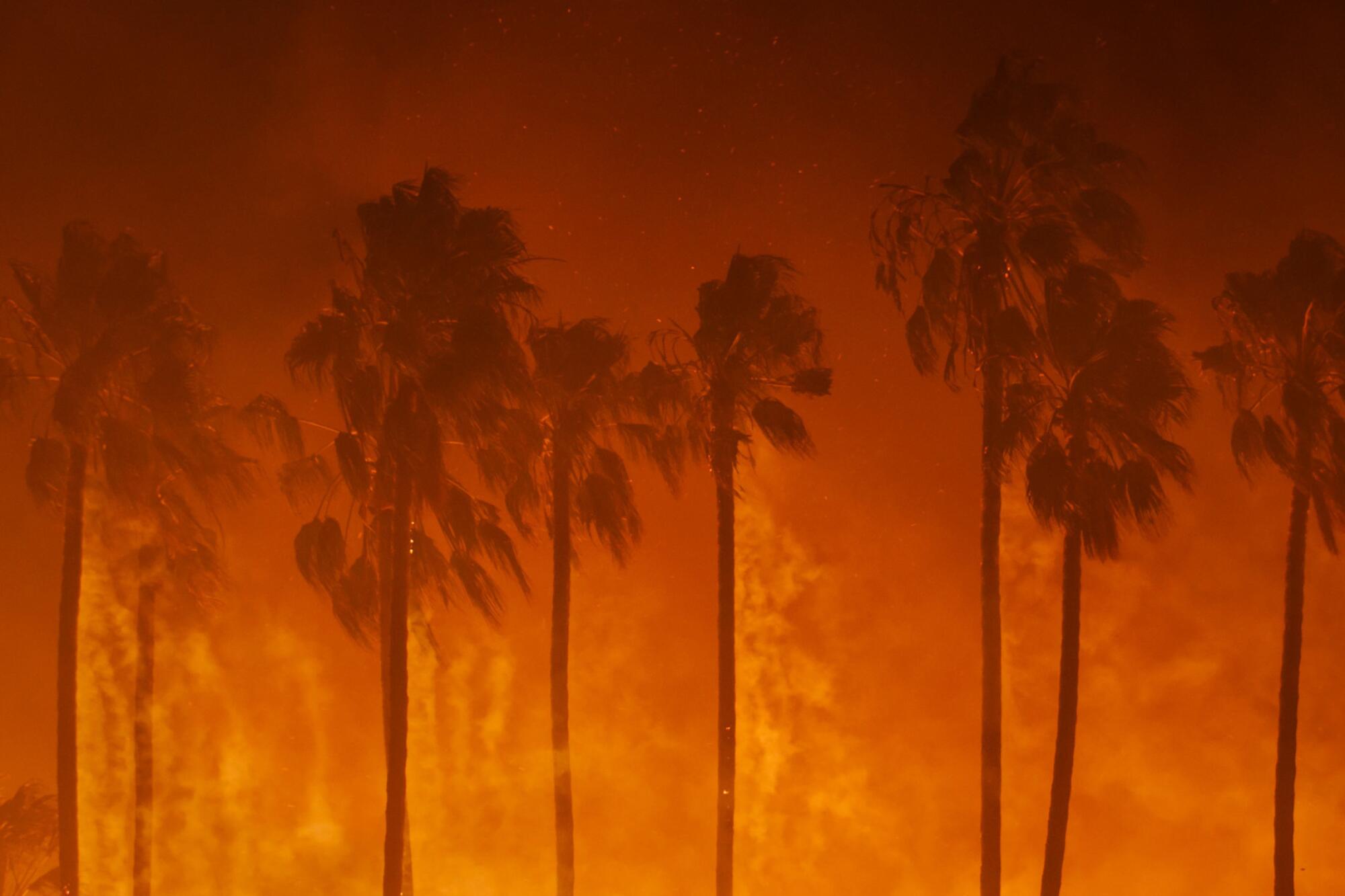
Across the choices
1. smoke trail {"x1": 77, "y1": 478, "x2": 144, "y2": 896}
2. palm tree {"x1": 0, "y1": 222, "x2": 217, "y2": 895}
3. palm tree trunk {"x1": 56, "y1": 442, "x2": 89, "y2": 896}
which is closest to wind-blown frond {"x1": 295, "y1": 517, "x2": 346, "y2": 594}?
palm tree {"x1": 0, "y1": 222, "x2": 217, "y2": 895}

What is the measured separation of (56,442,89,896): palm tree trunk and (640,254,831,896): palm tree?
24.4 ft

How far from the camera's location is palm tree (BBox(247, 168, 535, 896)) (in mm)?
12703

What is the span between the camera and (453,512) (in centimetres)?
1321

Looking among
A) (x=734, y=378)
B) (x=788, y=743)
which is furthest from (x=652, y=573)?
(x=734, y=378)

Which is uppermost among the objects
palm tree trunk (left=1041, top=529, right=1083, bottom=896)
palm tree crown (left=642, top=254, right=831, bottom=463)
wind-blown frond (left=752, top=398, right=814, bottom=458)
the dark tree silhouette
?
palm tree crown (left=642, top=254, right=831, bottom=463)

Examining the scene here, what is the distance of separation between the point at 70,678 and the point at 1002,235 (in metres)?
12.5

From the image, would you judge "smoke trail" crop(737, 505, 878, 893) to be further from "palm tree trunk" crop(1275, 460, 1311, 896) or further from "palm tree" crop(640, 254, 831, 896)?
"palm tree trunk" crop(1275, 460, 1311, 896)

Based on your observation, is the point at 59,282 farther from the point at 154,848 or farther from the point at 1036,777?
the point at 1036,777

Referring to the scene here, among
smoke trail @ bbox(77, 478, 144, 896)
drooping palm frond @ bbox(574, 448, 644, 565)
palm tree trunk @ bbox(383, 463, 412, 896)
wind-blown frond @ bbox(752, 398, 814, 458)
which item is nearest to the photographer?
palm tree trunk @ bbox(383, 463, 412, 896)

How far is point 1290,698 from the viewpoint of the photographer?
1327 cm

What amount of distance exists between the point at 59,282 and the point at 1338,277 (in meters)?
15.6

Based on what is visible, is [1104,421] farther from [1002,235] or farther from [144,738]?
[144,738]

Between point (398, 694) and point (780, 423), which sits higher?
point (780, 423)

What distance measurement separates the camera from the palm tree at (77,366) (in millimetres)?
14000
